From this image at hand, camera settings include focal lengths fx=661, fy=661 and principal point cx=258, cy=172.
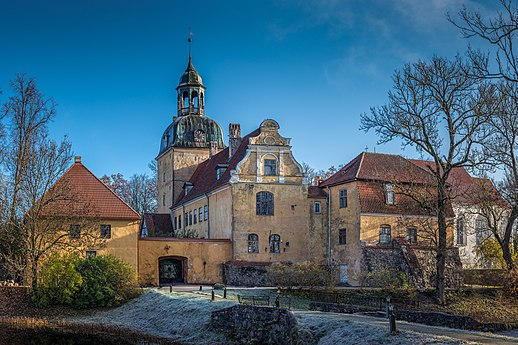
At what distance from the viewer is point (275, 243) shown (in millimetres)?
39312

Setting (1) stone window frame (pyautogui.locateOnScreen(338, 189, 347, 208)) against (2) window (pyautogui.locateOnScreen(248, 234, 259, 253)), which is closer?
(2) window (pyautogui.locateOnScreen(248, 234, 259, 253))

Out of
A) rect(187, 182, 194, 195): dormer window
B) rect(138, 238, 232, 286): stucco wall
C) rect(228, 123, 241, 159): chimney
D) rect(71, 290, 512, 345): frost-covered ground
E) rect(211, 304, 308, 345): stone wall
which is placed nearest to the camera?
rect(71, 290, 512, 345): frost-covered ground

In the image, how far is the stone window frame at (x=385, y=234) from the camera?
38062 mm

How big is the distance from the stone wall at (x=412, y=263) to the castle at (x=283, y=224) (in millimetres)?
59

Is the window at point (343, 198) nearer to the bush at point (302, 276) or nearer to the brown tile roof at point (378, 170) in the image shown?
the brown tile roof at point (378, 170)

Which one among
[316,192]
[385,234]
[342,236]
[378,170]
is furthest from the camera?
[316,192]

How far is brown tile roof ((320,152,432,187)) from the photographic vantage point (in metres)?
38.6

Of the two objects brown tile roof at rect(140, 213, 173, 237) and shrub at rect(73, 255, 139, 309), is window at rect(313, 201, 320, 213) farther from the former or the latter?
brown tile roof at rect(140, 213, 173, 237)

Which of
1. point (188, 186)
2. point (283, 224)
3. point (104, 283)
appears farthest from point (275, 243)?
point (188, 186)

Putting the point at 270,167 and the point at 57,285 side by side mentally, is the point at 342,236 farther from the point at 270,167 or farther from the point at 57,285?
the point at 57,285

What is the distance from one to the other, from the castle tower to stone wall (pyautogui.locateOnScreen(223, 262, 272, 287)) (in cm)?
1749

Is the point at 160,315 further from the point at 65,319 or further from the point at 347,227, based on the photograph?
the point at 347,227

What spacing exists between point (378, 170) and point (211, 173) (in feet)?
40.6

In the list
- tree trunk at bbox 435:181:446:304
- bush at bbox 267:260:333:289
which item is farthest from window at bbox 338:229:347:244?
tree trunk at bbox 435:181:446:304
